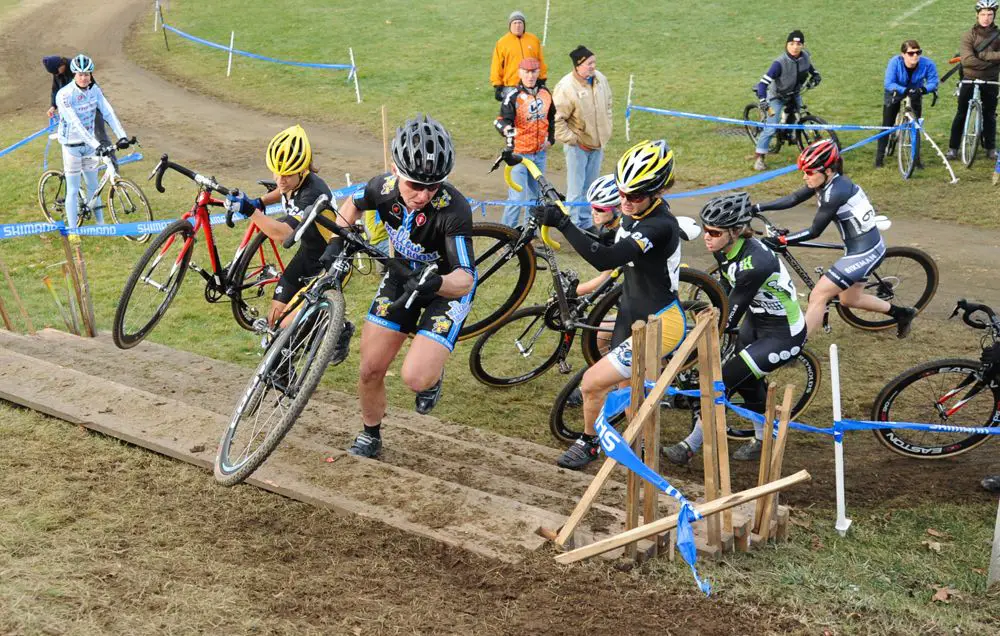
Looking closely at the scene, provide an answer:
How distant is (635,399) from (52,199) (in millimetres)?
13020

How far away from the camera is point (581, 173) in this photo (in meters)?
12.9

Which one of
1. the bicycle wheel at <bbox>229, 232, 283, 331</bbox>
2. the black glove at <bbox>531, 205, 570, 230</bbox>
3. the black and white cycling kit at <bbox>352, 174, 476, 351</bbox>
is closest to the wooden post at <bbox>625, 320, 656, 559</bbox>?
the black glove at <bbox>531, 205, 570, 230</bbox>

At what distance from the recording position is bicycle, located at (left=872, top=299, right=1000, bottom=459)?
7504mm

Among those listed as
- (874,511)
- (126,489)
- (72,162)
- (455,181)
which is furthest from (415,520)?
(455,181)

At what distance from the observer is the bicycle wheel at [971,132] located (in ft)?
49.5

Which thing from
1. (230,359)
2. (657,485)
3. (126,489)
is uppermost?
(657,485)

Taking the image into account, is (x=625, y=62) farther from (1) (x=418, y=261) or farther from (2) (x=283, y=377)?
(2) (x=283, y=377)

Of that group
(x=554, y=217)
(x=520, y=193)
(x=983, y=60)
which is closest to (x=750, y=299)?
(x=554, y=217)

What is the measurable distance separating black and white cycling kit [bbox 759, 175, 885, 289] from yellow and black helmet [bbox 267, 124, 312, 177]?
4.55m

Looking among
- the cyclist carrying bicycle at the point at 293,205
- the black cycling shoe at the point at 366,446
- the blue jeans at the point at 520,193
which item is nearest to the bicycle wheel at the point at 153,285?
the cyclist carrying bicycle at the point at 293,205

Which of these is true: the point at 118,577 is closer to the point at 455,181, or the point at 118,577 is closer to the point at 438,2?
the point at 455,181

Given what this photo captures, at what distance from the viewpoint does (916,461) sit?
7820 millimetres

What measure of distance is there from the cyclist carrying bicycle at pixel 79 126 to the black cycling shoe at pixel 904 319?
9723mm

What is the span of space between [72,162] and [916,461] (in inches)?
439
